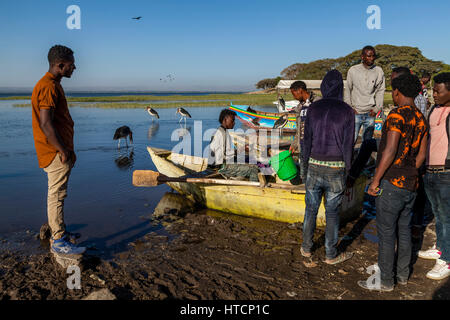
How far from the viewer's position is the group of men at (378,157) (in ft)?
10.8

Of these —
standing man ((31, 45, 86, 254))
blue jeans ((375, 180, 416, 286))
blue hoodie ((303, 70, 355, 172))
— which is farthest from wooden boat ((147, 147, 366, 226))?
standing man ((31, 45, 86, 254))

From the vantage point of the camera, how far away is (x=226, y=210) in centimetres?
656

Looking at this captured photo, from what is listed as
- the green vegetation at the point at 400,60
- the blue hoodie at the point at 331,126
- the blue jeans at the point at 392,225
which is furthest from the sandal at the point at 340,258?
the green vegetation at the point at 400,60

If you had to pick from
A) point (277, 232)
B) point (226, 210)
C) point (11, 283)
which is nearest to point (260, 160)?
point (226, 210)

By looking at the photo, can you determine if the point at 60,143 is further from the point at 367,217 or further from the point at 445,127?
the point at 367,217

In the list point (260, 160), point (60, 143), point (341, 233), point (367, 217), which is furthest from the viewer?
point (260, 160)

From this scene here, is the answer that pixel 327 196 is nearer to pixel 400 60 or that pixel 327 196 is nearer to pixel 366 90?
pixel 366 90

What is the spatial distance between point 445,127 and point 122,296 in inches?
167

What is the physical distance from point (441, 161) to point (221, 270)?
3.05m

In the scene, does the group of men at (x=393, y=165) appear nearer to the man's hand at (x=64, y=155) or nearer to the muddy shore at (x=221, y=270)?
the muddy shore at (x=221, y=270)

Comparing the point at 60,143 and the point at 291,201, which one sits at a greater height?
the point at 60,143

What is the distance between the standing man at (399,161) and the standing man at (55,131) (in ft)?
12.4

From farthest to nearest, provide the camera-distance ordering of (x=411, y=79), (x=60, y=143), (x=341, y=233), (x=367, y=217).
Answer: (x=367, y=217)
(x=341, y=233)
(x=60, y=143)
(x=411, y=79)

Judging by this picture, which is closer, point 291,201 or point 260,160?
point 291,201
